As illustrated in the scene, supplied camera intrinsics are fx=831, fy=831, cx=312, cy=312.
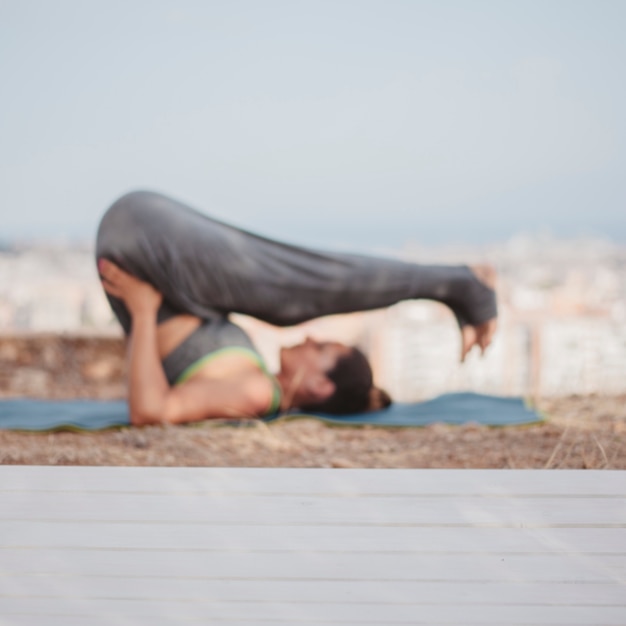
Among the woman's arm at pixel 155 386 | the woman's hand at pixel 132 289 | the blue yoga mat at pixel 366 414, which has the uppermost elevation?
the woman's hand at pixel 132 289

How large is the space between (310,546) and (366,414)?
1773 mm

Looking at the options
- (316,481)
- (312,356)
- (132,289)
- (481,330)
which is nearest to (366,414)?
(312,356)

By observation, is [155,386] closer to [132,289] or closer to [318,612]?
[132,289]

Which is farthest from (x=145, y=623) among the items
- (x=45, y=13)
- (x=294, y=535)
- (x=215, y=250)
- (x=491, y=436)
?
(x=45, y=13)

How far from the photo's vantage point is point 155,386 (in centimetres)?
260

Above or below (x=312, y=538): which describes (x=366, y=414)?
below

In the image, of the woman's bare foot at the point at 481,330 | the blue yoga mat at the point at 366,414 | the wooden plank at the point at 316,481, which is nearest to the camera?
the wooden plank at the point at 316,481

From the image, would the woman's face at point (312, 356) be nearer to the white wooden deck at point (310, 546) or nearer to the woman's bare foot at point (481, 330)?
the woman's bare foot at point (481, 330)

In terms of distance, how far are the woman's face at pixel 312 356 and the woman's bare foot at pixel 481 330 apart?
16.3 inches

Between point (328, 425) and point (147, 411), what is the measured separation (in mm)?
581

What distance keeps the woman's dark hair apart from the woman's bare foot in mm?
359

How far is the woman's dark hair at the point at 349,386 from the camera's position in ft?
9.71

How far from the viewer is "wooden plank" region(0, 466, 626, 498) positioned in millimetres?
1449

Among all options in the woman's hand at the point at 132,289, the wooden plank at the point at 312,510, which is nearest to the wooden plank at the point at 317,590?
the wooden plank at the point at 312,510
